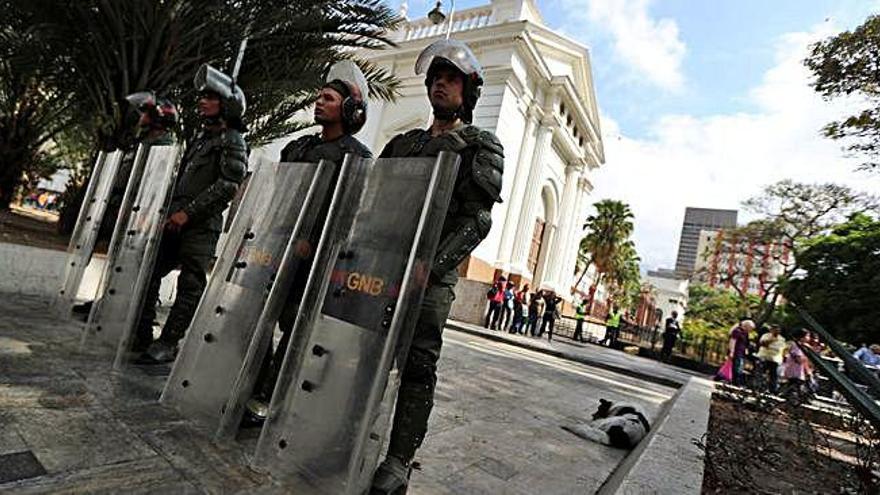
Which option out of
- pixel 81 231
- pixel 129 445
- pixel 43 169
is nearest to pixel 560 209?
pixel 43 169

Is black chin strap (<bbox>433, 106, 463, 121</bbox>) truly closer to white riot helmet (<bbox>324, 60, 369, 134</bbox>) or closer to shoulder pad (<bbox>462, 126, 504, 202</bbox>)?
shoulder pad (<bbox>462, 126, 504, 202</bbox>)

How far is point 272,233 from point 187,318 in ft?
4.17

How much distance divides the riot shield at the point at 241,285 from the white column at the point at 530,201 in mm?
16655

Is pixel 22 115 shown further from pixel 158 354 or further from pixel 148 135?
pixel 158 354

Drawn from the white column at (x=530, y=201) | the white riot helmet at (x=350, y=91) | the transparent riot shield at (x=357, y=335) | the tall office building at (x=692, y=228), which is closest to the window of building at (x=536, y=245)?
the white column at (x=530, y=201)

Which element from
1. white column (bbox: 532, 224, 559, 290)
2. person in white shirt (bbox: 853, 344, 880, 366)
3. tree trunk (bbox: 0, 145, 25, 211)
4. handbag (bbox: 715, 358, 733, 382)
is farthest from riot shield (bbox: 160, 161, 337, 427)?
white column (bbox: 532, 224, 559, 290)

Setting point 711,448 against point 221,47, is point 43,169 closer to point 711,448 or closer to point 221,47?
point 221,47

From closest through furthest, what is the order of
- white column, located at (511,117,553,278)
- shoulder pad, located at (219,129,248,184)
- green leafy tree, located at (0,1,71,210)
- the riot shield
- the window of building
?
1. the riot shield
2. shoulder pad, located at (219,129,248,184)
3. green leafy tree, located at (0,1,71,210)
4. white column, located at (511,117,553,278)
5. the window of building

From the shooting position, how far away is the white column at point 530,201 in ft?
62.5

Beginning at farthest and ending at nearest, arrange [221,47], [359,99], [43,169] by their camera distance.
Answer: [43,169]
[221,47]
[359,99]

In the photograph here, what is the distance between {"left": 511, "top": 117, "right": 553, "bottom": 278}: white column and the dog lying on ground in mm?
14796

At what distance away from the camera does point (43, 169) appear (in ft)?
33.9

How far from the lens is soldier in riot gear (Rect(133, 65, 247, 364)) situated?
317 cm

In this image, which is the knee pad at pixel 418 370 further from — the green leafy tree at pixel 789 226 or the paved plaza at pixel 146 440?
the green leafy tree at pixel 789 226
